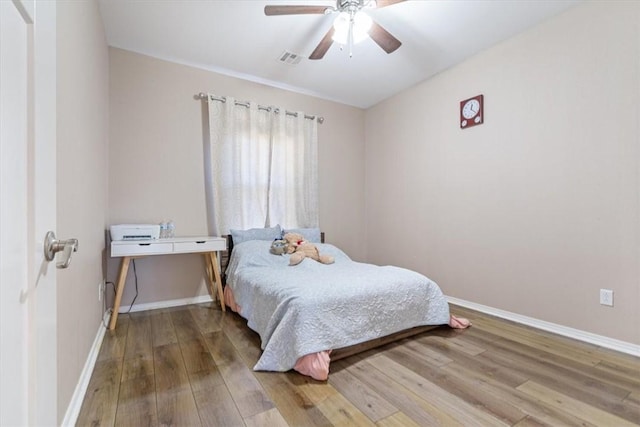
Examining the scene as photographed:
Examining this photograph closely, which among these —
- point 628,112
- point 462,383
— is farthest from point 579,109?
point 462,383

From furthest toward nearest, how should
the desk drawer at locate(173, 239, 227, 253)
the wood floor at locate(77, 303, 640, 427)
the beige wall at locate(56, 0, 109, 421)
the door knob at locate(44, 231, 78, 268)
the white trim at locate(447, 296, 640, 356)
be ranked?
1. the desk drawer at locate(173, 239, 227, 253)
2. the white trim at locate(447, 296, 640, 356)
3. the wood floor at locate(77, 303, 640, 427)
4. the beige wall at locate(56, 0, 109, 421)
5. the door knob at locate(44, 231, 78, 268)

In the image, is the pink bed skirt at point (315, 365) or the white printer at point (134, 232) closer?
the pink bed skirt at point (315, 365)

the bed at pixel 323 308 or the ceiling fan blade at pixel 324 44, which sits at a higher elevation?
the ceiling fan blade at pixel 324 44

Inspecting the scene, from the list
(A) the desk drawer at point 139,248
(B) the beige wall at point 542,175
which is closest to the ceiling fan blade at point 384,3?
(B) the beige wall at point 542,175

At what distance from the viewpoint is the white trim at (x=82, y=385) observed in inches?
53.2

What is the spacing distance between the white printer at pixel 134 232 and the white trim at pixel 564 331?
318 centimetres

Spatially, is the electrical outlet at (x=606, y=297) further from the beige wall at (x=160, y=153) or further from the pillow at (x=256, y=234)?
the beige wall at (x=160, y=153)

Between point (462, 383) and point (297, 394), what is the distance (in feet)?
3.14

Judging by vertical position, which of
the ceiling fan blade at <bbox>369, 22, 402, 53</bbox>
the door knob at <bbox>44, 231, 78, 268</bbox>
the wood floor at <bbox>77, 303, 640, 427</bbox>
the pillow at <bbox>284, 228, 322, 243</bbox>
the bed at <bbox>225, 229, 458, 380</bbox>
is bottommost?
the wood floor at <bbox>77, 303, 640, 427</bbox>

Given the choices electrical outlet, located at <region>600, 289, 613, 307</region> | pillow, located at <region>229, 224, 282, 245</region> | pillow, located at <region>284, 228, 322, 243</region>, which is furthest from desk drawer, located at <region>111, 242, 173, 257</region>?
electrical outlet, located at <region>600, 289, 613, 307</region>

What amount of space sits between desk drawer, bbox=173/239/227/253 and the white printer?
8.5 inches
